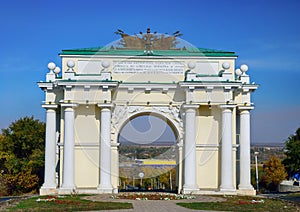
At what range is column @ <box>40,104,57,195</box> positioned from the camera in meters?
28.8

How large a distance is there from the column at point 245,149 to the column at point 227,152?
1.73 metres

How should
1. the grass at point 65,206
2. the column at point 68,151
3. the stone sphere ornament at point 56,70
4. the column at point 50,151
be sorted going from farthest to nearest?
the stone sphere ornament at point 56,70, the column at point 50,151, the column at point 68,151, the grass at point 65,206

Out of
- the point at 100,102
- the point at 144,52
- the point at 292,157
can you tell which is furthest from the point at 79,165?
the point at 292,157

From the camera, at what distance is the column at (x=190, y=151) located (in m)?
28.2

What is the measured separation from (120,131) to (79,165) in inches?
124

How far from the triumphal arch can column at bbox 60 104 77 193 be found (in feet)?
0.18

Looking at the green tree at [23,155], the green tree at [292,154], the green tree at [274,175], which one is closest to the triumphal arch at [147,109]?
the green tree at [23,155]

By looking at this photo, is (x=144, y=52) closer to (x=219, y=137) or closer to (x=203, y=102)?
(x=203, y=102)

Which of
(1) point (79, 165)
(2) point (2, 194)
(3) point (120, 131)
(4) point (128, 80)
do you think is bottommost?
(2) point (2, 194)

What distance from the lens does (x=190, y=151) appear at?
2847 cm

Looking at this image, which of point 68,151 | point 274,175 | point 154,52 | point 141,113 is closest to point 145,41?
point 154,52

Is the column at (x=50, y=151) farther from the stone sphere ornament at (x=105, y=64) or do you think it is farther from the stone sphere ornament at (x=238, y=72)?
the stone sphere ornament at (x=238, y=72)

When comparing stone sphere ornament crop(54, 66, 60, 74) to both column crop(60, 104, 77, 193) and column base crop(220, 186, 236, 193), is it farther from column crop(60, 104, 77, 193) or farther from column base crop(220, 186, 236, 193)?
column base crop(220, 186, 236, 193)

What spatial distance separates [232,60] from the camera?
30.3 metres
